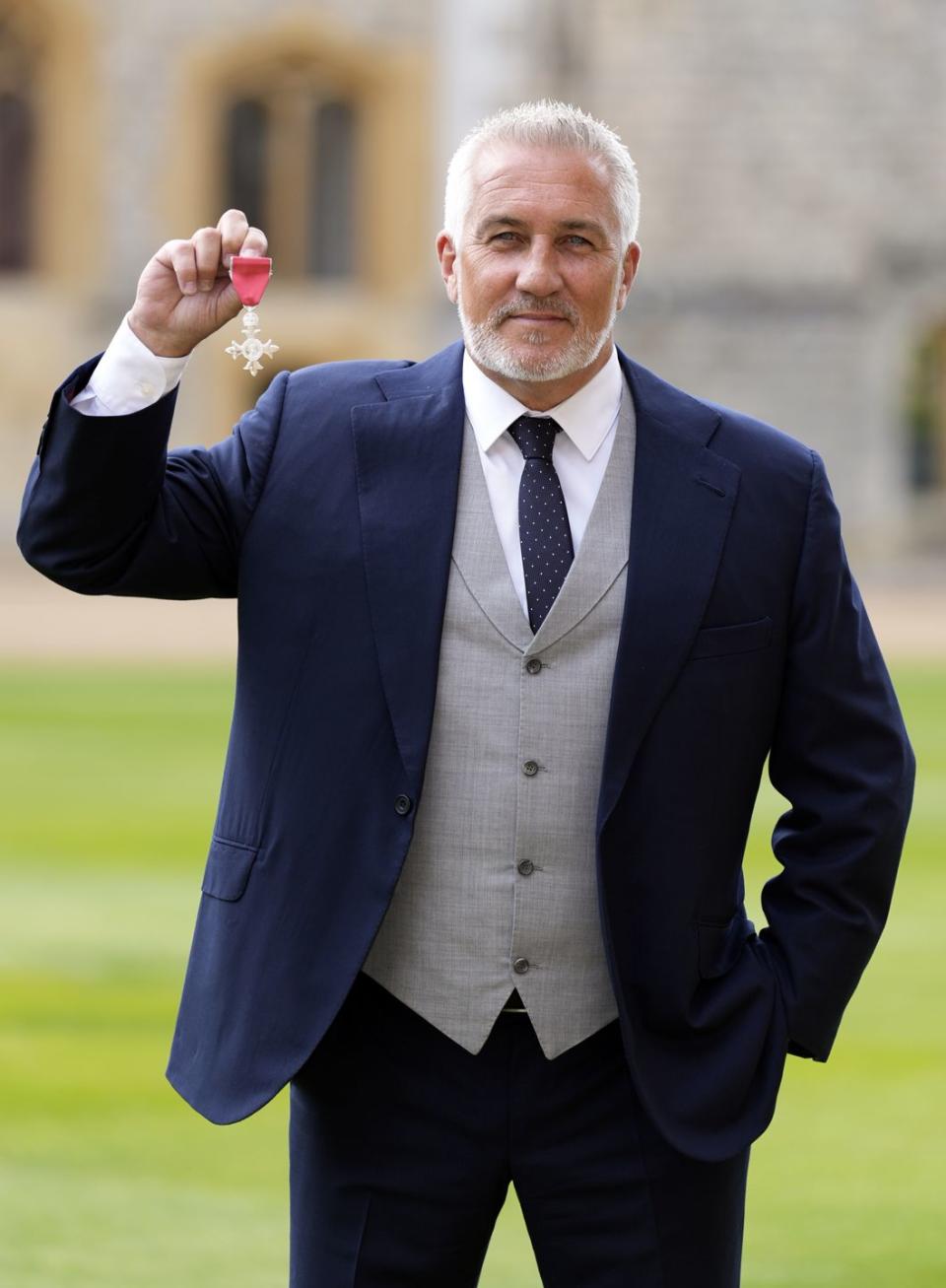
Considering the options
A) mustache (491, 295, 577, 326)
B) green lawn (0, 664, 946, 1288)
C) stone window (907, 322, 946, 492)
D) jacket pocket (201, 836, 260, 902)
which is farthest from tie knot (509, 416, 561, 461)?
stone window (907, 322, 946, 492)

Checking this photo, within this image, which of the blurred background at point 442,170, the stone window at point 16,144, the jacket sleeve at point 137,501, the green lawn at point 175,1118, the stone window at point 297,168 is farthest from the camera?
the stone window at point 297,168

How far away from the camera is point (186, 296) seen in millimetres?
2432

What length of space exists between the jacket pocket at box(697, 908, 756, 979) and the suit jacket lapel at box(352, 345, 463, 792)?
36cm

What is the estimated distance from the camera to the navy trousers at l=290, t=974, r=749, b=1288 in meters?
2.44

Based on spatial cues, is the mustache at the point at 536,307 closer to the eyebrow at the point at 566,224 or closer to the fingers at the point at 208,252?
the eyebrow at the point at 566,224

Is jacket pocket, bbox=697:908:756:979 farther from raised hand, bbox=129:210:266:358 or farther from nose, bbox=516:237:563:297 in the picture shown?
raised hand, bbox=129:210:266:358

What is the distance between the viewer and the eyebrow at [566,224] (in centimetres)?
244

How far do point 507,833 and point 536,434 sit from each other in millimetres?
448

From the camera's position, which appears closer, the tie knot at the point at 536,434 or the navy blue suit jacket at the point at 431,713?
the navy blue suit jacket at the point at 431,713

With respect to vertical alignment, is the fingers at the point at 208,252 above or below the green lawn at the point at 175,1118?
above

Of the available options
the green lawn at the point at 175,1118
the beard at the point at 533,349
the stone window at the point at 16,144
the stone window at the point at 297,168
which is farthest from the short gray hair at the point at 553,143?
the stone window at the point at 16,144

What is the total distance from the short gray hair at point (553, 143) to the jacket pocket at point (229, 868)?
27.6 inches

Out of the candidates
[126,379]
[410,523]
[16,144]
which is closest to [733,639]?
[410,523]

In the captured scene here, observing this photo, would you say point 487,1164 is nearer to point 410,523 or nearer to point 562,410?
point 410,523
